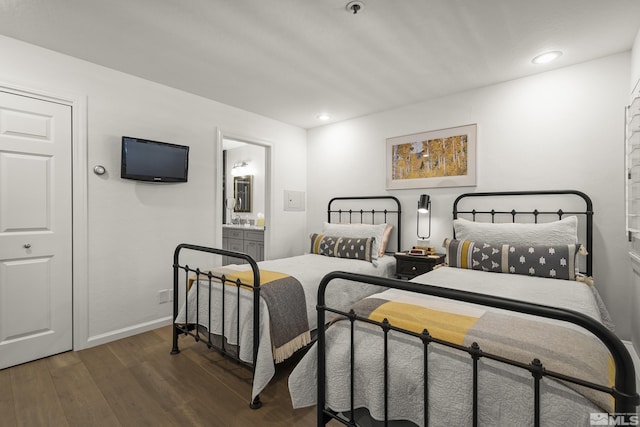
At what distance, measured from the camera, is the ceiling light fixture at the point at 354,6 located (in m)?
1.89

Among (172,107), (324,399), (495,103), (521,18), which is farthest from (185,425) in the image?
(495,103)

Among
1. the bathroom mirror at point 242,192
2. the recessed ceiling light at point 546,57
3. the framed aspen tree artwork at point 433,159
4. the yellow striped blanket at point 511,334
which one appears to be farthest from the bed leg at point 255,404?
the bathroom mirror at point 242,192

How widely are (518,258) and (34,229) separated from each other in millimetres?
3779

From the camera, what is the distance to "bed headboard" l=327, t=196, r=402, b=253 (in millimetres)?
3775

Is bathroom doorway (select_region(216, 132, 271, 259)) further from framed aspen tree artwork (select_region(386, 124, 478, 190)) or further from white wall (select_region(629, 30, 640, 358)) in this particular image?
white wall (select_region(629, 30, 640, 358))

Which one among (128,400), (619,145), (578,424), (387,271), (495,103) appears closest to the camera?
(578,424)

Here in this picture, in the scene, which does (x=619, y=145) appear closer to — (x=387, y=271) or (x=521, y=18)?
(x=521, y=18)

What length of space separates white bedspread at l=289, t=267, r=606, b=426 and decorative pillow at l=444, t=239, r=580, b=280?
1.83 ft

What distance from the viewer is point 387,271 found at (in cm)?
333

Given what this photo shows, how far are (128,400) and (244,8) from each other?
8.42 ft

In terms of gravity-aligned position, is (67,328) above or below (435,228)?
below

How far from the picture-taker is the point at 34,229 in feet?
8.04

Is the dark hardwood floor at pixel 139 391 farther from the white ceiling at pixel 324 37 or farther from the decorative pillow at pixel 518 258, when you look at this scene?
the white ceiling at pixel 324 37

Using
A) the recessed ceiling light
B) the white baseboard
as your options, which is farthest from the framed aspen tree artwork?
the white baseboard
